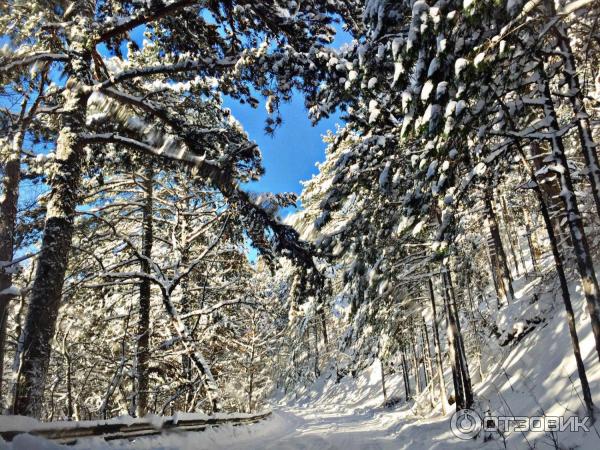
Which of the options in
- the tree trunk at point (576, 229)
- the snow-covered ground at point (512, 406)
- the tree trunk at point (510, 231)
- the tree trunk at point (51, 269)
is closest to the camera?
the tree trunk at point (51, 269)

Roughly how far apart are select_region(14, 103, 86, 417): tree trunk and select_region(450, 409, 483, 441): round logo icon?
827cm

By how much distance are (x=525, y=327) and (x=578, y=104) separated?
1023cm

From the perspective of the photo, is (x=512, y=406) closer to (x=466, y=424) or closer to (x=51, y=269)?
(x=466, y=424)

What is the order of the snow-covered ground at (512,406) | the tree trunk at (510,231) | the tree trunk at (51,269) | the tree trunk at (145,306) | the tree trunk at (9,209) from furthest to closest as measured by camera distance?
the tree trunk at (510,231), the tree trunk at (145,306), the tree trunk at (9,209), the snow-covered ground at (512,406), the tree trunk at (51,269)

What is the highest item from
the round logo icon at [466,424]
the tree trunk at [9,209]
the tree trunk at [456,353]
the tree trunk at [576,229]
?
the tree trunk at [9,209]

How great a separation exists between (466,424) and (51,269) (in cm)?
981

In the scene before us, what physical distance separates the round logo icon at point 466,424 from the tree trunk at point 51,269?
8.27m

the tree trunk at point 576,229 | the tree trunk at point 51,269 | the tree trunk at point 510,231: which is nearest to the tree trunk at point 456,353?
the tree trunk at point 576,229

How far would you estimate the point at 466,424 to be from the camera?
387 inches

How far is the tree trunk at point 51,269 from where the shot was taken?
5469 millimetres

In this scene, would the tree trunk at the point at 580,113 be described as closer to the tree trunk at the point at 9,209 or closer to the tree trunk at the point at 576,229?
the tree trunk at the point at 576,229

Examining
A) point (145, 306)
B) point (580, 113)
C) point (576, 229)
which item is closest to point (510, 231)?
point (576, 229)

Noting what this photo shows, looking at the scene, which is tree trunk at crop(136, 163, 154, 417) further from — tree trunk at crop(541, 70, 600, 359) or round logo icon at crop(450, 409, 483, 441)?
tree trunk at crop(541, 70, 600, 359)

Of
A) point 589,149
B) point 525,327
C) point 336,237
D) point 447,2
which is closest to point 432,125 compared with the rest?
point 447,2
